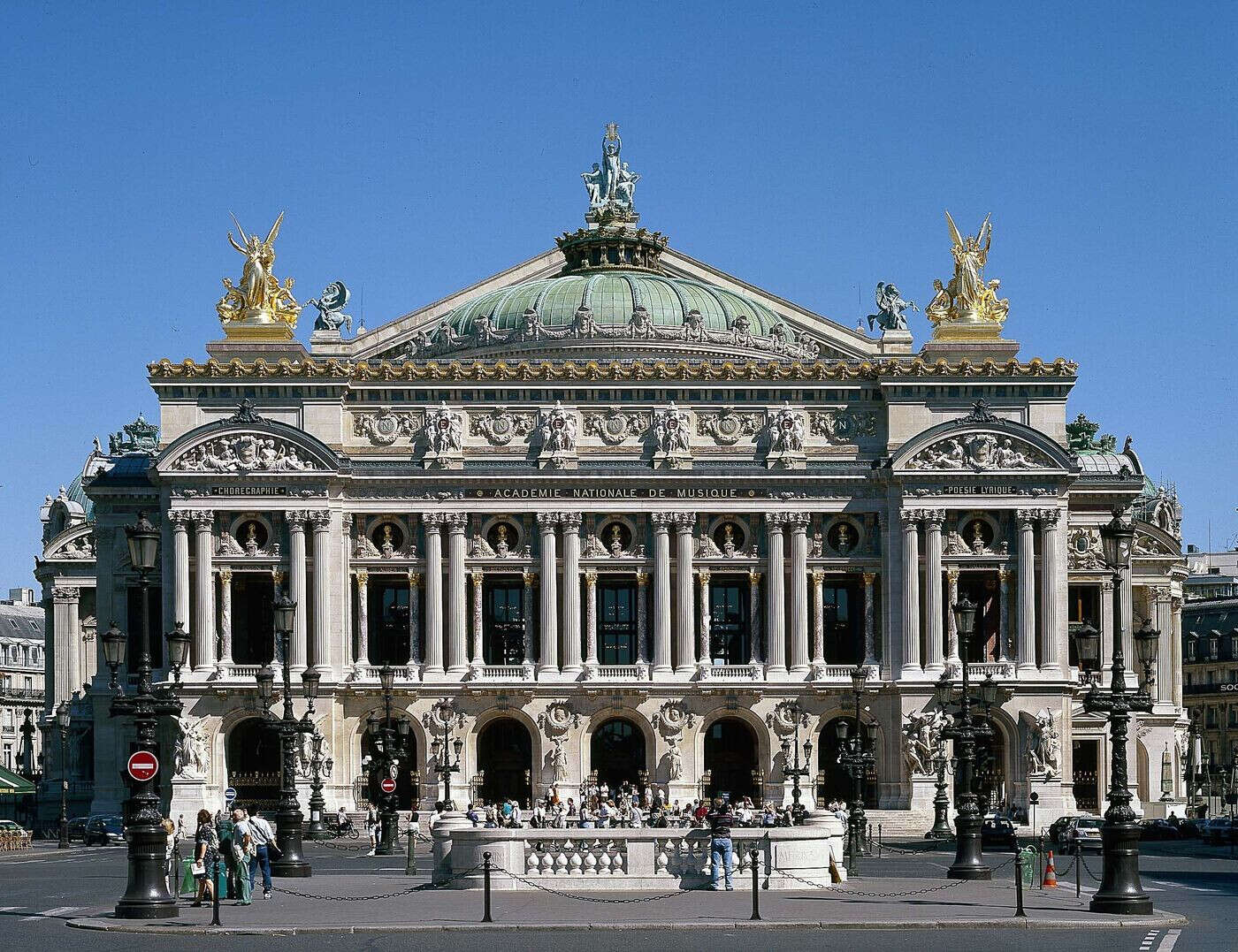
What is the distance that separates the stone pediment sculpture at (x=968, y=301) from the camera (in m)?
116

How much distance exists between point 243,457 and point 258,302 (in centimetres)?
967

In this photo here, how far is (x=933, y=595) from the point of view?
112 m

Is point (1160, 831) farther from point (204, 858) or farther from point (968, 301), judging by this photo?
point (204, 858)

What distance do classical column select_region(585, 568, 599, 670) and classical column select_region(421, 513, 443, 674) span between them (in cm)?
719

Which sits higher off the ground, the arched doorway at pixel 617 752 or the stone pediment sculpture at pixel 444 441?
the stone pediment sculpture at pixel 444 441

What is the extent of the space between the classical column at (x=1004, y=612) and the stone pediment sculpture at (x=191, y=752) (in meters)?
39.1

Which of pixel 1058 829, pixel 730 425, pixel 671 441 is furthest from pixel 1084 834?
pixel 671 441

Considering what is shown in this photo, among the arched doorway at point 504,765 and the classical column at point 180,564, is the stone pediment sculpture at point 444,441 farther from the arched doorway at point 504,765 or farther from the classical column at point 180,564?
the arched doorway at point 504,765

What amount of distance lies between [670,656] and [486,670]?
908 centimetres

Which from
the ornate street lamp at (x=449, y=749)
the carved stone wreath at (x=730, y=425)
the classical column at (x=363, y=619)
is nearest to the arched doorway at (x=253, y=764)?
the classical column at (x=363, y=619)

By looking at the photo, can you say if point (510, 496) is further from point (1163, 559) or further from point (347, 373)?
point (1163, 559)

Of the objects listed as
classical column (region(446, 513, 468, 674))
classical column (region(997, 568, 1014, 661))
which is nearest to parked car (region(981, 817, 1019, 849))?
classical column (region(997, 568, 1014, 661))

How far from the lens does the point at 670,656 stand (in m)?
113

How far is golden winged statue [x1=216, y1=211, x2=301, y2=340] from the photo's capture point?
4577 inches
